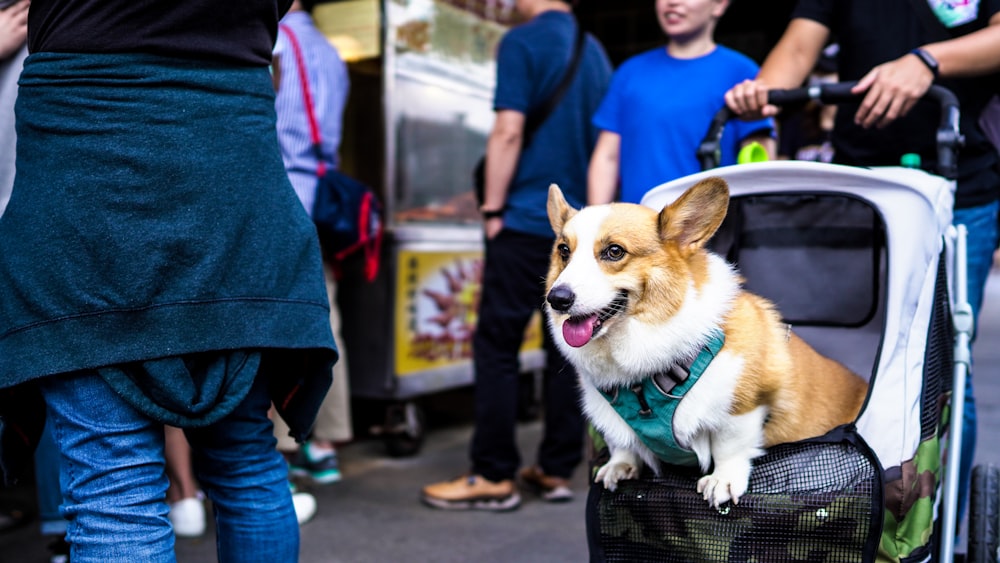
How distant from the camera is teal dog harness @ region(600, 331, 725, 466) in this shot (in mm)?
1737

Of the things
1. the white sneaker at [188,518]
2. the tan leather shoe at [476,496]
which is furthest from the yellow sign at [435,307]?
the white sneaker at [188,518]

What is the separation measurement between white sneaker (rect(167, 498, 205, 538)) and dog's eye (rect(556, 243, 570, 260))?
1876 millimetres

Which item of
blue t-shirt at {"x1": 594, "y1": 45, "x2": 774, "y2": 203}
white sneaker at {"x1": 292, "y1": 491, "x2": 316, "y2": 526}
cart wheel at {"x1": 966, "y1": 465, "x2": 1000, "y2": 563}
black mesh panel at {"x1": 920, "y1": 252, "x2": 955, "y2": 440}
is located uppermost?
blue t-shirt at {"x1": 594, "y1": 45, "x2": 774, "y2": 203}

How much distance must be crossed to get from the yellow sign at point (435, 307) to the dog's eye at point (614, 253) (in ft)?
9.25

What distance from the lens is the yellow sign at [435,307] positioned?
15.3ft

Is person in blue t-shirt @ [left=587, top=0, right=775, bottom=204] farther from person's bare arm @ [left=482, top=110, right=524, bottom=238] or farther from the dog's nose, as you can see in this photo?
the dog's nose

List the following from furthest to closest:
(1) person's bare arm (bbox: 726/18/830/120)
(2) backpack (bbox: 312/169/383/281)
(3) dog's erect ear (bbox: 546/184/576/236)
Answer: (2) backpack (bbox: 312/169/383/281) < (1) person's bare arm (bbox: 726/18/830/120) < (3) dog's erect ear (bbox: 546/184/576/236)

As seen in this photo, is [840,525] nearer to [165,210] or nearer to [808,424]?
[808,424]

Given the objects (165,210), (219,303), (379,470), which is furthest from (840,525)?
(379,470)

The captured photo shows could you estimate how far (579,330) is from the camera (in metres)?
1.77

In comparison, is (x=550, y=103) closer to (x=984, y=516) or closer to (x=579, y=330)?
(x=579, y=330)

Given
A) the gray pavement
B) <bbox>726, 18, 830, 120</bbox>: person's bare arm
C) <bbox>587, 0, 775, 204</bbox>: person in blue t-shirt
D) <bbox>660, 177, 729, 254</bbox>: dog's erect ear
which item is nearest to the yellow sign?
the gray pavement

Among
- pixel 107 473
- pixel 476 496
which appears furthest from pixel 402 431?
pixel 107 473

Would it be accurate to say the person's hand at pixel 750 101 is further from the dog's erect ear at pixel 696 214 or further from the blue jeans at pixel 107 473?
the blue jeans at pixel 107 473
